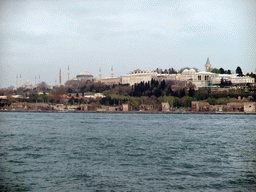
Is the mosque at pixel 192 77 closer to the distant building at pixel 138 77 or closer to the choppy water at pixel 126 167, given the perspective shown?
the distant building at pixel 138 77

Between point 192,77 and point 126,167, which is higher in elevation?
point 192,77

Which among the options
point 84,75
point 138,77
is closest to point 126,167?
point 138,77

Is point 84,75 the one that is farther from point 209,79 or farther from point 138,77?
point 209,79

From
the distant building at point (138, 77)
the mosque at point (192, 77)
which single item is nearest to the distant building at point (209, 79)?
the mosque at point (192, 77)

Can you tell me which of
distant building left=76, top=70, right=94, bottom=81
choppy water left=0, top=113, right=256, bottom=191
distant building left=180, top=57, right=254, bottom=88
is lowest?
choppy water left=0, top=113, right=256, bottom=191

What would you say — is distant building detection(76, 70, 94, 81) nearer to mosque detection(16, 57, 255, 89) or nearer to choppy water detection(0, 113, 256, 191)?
mosque detection(16, 57, 255, 89)

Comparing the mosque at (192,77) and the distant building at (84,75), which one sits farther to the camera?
the distant building at (84,75)

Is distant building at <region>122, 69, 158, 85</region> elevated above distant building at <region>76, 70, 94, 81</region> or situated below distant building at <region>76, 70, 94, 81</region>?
below

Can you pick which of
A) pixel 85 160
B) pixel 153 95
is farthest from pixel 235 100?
pixel 85 160

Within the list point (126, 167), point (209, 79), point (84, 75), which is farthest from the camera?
point (84, 75)

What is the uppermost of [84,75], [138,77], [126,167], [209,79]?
[84,75]

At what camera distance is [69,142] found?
66.7 ft

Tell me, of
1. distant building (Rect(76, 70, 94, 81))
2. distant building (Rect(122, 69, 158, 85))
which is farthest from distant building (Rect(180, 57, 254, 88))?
distant building (Rect(76, 70, 94, 81))

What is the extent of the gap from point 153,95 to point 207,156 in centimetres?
6398
